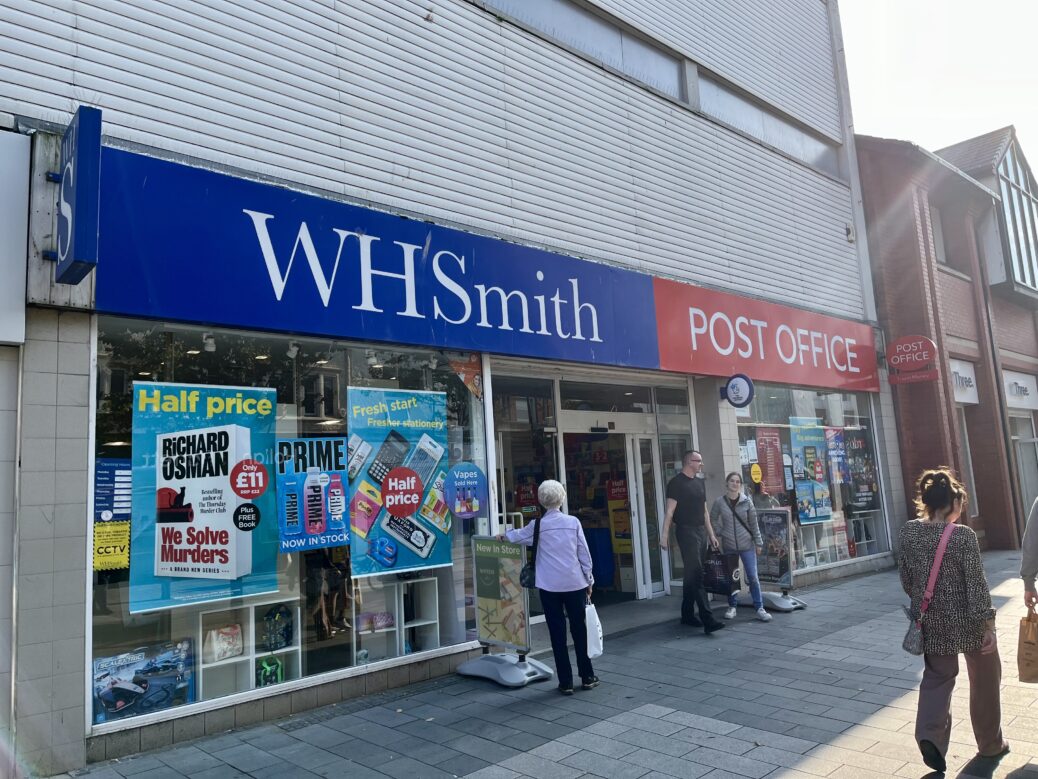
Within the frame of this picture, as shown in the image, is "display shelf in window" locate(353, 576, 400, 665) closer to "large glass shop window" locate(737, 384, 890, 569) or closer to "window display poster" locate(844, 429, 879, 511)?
"large glass shop window" locate(737, 384, 890, 569)

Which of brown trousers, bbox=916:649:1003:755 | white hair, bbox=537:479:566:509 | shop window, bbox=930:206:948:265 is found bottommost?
brown trousers, bbox=916:649:1003:755

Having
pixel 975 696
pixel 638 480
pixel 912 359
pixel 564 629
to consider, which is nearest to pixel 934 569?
pixel 975 696

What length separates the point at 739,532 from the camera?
28.3ft

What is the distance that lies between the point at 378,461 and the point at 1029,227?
1797 cm

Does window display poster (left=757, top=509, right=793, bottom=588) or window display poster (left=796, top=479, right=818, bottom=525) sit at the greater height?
window display poster (left=796, top=479, right=818, bottom=525)

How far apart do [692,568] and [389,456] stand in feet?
11.9

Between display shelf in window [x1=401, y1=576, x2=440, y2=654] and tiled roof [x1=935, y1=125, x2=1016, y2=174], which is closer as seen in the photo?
display shelf in window [x1=401, y1=576, x2=440, y2=654]

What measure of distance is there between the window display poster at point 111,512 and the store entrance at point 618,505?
589cm

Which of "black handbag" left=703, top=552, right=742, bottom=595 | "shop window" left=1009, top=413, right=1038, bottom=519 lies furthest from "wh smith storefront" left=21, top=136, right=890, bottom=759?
"shop window" left=1009, top=413, right=1038, bottom=519

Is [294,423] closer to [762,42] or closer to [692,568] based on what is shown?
[692,568]

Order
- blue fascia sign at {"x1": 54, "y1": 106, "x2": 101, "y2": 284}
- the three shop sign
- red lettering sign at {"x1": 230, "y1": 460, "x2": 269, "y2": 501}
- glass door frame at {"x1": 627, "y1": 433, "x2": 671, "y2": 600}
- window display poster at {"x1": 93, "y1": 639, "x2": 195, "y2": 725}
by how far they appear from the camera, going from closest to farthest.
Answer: blue fascia sign at {"x1": 54, "y1": 106, "x2": 101, "y2": 284}
window display poster at {"x1": 93, "y1": 639, "x2": 195, "y2": 725}
red lettering sign at {"x1": 230, "y1": 460, "x2": 269, "y2": 501}
glass door frame at {"x1": 627, "y1": 433, "x2": 671, "y2": 600}
the three shop sign

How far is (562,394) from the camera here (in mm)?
9055

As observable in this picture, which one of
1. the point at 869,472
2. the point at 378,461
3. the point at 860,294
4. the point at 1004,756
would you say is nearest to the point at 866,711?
the point at 1004,756

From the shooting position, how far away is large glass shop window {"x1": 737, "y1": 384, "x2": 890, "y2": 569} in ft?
35.4
